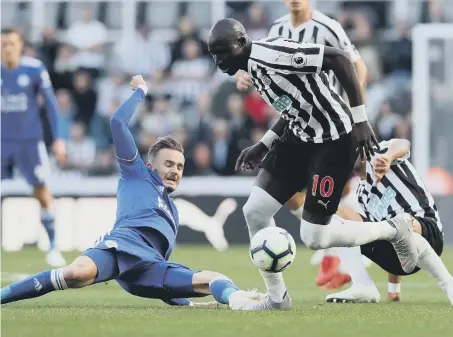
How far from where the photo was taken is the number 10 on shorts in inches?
284

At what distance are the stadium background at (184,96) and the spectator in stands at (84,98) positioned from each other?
16mm

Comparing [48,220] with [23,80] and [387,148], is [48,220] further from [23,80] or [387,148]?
[387,148]

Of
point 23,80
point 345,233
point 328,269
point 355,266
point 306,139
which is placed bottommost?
point 328,269

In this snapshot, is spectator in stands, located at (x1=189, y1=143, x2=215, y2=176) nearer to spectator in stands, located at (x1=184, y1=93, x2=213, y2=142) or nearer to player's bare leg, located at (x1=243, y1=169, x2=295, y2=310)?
spectator in stands, located at (x1=184, y1=93, x2=213, y2=142)

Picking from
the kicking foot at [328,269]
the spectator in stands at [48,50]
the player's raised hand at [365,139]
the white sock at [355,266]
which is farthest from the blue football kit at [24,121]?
the player's raised hand at [365,139]

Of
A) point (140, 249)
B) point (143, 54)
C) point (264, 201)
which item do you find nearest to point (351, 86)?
point (264, 201)

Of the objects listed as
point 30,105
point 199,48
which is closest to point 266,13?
point 199,48

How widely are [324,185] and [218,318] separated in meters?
1.45

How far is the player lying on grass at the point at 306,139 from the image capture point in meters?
6.79

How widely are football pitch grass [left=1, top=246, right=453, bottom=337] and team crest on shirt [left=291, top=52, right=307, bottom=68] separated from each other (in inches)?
59.1

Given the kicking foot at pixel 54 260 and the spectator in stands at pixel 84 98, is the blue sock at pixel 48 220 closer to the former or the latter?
the kicking foot at pixel 54 260

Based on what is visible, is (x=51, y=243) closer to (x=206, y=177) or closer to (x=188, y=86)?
(x=206, y=177)

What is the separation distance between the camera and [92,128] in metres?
17.0

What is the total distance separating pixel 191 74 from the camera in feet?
56.1
